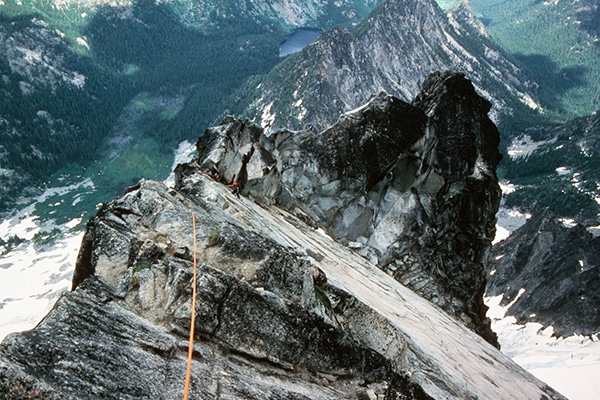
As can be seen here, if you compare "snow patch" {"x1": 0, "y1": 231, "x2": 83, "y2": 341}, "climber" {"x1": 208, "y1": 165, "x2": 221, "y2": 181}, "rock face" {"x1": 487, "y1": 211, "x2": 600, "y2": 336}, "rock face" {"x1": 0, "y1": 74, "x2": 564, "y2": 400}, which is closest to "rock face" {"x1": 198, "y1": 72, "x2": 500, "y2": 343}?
"climber" {"x1": 208, "y1": 165, "x2": 221, "y2": 181}

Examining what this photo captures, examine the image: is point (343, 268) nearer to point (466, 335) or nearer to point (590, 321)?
point (466, 335)

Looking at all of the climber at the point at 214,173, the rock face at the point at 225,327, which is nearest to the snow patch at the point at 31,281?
the climber at the point at 214,173

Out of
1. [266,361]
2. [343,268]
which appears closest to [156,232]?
[266,361]

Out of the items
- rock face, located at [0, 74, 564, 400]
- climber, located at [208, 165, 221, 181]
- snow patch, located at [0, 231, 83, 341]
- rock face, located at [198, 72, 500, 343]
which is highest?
rock face, located at [198, 72, 500, 343]

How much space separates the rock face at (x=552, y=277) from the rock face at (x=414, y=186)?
163 feet

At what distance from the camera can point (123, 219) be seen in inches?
727

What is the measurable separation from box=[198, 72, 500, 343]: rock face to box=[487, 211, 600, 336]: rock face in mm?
49791

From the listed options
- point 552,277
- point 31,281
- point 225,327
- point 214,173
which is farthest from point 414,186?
point 31,281

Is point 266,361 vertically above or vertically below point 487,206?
below

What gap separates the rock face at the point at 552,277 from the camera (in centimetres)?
7581

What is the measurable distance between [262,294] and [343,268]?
46.4ft

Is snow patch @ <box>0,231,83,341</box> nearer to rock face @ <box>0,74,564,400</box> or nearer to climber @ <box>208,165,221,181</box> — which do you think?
climber @ <box>208,165,221,181</box>

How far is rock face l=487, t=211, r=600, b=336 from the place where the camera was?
75.8 meters

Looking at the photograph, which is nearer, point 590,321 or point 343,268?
point 343,268
